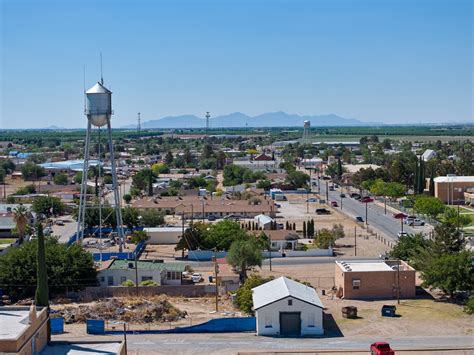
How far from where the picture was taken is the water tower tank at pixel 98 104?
160ft

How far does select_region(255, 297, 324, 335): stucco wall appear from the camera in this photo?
105 ft

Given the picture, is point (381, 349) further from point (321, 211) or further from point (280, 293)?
point (321, 211)

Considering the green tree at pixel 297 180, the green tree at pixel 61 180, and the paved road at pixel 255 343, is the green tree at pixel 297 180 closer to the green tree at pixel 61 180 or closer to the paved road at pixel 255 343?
the green tree at pixel 61 180

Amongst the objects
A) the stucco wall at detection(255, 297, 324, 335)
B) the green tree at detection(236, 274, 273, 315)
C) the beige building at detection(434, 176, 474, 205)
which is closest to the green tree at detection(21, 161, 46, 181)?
the beige building at detection(434, 176, 474, 205)

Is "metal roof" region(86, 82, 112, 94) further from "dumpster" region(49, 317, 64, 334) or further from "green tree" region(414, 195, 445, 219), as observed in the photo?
"green tree" region(414, 195, 445, 219)

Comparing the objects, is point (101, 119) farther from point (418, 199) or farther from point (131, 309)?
point (418, 199)

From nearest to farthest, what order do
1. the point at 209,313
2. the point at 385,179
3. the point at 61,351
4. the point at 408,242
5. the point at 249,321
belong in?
the point at 61,351 → the point at 249,321 → the point at 209,313 → the point at 408,242 → the point at 385,179

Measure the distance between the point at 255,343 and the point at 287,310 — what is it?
2706 millimetres

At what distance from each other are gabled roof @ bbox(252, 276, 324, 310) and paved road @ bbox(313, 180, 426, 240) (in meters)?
26.3

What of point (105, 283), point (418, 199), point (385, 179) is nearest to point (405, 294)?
point (105, 283)

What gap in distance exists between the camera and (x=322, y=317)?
3309cm

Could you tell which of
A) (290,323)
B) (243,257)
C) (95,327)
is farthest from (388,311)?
(95,327)

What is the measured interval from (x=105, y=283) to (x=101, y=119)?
1268cm

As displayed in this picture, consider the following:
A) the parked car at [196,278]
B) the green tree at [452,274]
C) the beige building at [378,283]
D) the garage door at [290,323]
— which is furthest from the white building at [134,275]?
the green tree at [452,274]
